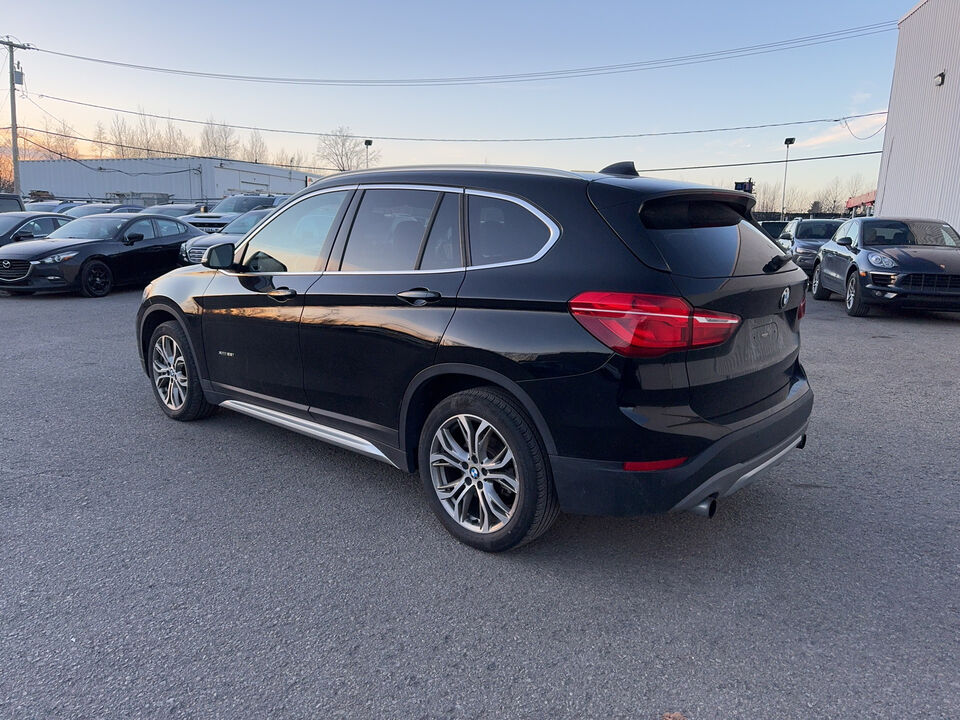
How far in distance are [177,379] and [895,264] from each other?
33.4 feet

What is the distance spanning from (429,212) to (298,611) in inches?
80.3

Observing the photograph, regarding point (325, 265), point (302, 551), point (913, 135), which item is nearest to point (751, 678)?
point (302, 551)

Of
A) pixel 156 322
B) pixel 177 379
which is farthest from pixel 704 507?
pixel 156 322

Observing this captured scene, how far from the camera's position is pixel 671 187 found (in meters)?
3.22

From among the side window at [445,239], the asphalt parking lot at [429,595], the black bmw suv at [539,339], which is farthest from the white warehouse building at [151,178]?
the side window at [445,239]

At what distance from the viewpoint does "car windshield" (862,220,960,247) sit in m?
11.3

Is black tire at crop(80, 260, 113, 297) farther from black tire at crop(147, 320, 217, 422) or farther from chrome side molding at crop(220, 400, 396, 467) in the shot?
chrome side molding at crop(220, 400, 396, 467)

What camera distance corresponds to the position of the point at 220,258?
184 inches

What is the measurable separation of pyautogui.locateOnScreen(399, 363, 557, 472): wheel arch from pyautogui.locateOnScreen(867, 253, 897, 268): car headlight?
31.7ft

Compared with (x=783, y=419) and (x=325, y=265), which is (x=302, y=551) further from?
(x=783, y=419)

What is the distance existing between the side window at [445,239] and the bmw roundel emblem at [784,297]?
158 centimetres

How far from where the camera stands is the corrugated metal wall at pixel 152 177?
64188 millimetres

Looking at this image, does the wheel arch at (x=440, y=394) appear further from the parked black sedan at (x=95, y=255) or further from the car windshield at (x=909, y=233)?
the parked black sedan at (x=95, y=255)

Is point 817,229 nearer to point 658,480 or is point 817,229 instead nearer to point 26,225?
point 658,480
